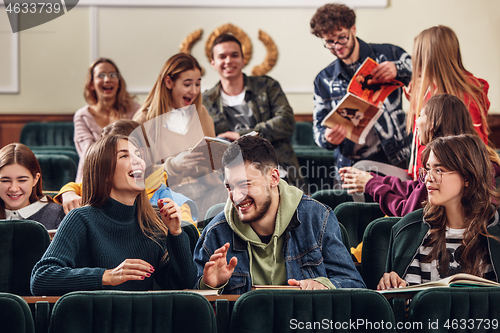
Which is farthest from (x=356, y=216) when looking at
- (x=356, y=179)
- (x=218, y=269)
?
(x=218, y=269)

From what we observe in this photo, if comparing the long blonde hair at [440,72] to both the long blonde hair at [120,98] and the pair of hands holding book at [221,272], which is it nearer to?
the pair of hands holding book at [221,272]

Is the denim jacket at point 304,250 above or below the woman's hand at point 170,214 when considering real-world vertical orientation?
below

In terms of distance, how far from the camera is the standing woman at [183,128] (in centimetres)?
235

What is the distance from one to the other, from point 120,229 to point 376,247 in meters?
0.92

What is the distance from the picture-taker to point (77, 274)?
1.48m

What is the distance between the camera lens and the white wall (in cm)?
541

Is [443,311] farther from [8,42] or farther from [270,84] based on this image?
[8,42]

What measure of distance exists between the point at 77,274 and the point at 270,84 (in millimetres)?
2023

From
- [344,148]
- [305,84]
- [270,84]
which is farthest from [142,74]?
[344,148]

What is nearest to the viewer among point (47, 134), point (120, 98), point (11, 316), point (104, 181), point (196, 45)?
point (11, 316)

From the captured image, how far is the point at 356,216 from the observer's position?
2268 millimetres

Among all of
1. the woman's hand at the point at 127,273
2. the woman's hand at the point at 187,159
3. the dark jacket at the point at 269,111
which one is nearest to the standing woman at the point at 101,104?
the dark jacket at the point at 269,111

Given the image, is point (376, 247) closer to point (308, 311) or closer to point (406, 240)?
point (406, 240)

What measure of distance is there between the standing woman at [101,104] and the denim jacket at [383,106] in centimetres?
129
